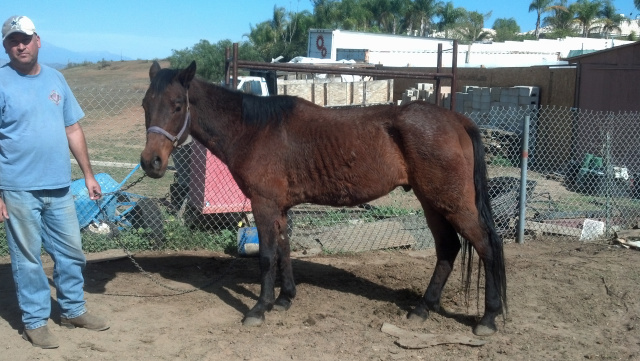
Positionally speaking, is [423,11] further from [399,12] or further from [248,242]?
[248,242]

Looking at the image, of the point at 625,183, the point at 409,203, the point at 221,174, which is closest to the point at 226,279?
the point at 221,174

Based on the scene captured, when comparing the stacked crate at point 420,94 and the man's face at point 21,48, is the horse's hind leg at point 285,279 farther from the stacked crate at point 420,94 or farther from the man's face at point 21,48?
the stacked crate at point 420,94

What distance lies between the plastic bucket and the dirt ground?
89 mm

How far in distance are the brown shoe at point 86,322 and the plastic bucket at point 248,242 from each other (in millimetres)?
2194

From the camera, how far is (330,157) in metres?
4.86

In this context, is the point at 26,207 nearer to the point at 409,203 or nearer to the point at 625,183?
the point at 409,203

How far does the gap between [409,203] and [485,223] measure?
5.14 m

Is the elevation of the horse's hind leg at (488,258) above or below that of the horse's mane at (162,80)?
below

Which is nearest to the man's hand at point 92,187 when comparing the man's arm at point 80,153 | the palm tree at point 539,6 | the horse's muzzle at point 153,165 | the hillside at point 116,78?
the man's arm at point 80,153

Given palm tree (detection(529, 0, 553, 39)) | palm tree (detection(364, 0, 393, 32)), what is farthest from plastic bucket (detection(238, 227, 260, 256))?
palm tree (detection(529, 0, 553, 39))

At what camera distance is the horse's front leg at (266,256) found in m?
4.82

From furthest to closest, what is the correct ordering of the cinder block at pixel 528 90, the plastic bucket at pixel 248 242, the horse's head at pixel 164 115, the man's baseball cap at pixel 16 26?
the cinder block at pixel 528 90 → the plastic bucket at pixel 248 242 → the horse's head at pixel 164 115 → the man's baseball cap at pixel 16 26

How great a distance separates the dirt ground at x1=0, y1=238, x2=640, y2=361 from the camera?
14.1 ft

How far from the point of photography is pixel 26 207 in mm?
3984
